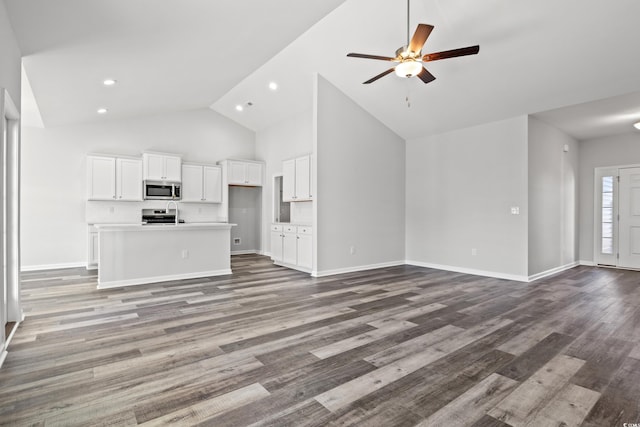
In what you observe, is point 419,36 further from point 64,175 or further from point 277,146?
point 64,175

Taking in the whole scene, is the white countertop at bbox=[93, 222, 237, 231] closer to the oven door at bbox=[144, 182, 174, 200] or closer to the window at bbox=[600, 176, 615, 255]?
the oven door at bbox=[144, 182, 174, 200]

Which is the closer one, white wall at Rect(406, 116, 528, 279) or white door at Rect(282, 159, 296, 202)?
white wall at Rect(406, 116, 528, 279)

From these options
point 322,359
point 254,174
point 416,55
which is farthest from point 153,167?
point 322,359

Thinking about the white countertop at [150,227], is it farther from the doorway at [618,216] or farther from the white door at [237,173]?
the doorway at [618,216]

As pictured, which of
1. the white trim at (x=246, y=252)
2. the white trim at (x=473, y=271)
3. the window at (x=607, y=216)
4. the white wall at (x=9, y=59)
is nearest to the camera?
the white wall at (x=9, y=59)

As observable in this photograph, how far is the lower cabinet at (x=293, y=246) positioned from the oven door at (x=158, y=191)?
8.31 feet

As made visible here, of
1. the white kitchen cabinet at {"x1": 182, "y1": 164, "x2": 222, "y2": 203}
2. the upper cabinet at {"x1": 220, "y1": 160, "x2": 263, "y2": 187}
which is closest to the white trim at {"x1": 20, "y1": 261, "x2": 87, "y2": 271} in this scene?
the white kitchen cabinet at {"x1": 182, "y1": 164, "x2": 222, "y2": 203}

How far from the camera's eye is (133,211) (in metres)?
7.36

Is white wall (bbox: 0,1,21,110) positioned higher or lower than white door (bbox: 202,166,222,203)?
higher

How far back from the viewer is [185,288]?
488 centimetres

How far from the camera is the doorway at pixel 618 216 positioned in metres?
6.73

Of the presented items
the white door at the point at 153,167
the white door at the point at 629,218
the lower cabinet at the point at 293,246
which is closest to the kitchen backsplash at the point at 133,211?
the white door at the point at 153,167

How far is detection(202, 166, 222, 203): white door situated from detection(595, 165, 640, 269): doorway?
28.1 ft

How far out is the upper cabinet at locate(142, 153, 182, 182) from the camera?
7.26 metres
